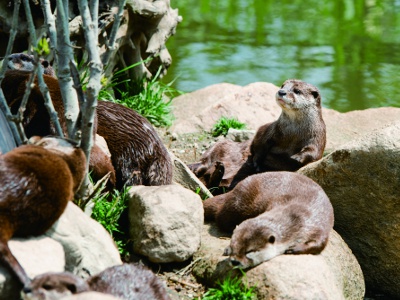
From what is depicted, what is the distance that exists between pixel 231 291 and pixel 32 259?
Answer: 3.86 feet

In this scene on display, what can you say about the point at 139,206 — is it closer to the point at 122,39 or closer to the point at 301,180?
the point at 301,180

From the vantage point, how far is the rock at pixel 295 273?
3902 mm

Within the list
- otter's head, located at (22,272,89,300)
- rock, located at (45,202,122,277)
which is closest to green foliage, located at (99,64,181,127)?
rock, located at (45,202,122,277)

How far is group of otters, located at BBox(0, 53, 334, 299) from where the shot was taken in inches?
125

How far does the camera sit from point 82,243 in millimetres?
3504

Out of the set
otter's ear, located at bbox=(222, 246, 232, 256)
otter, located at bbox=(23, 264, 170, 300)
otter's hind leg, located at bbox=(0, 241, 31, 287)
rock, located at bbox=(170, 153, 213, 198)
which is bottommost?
rock, located at bbox=(170, 153, 213, 198)

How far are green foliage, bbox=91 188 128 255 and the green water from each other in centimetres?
592

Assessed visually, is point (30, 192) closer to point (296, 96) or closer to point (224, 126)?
point (296, 96)

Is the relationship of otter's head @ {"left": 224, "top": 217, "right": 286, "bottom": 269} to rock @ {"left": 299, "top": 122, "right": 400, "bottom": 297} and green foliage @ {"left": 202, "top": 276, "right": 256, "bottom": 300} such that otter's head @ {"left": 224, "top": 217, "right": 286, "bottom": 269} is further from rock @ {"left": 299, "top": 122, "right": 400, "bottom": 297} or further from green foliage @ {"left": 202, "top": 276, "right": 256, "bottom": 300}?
rock @ {"left": 299, "top": 122, "right": 400, "bottom": 297}

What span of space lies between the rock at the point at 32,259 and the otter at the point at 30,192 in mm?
40

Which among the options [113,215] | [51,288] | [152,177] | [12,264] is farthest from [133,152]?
[51,288]

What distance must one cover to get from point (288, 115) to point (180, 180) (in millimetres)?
1200

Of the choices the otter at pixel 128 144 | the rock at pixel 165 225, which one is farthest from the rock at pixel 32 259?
the otter at pixel 128 144

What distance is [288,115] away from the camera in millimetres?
6000
